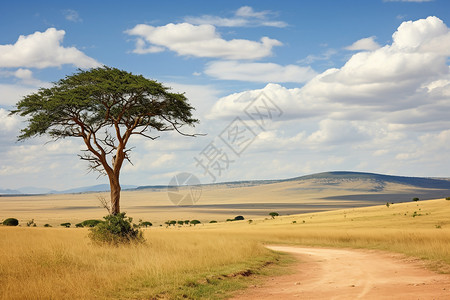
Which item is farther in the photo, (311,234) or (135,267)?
(311,234)

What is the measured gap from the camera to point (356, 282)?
551 inches

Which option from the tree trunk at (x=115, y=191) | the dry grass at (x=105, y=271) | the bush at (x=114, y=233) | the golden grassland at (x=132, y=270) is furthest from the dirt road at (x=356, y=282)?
the tree trunk at (x=115, y=191)

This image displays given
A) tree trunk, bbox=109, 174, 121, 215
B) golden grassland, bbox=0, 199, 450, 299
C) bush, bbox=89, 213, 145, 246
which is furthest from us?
tree trunk, bbox=109, 174, 121, 215

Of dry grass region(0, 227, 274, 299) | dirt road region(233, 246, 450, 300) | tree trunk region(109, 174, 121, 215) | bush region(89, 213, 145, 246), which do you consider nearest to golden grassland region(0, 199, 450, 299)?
dry grass region(0, 227, 274, 299)

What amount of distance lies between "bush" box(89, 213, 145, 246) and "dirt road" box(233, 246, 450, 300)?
9.08 metres

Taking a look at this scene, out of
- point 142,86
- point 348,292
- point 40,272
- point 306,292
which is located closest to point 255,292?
point 306,292

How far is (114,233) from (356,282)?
13.7 metres

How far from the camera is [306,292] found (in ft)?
40.8

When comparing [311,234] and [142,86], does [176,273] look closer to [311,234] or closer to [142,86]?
[142,86]

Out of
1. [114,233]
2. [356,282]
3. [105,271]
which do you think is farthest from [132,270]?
[114,233]

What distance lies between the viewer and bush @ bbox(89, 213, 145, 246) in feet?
76.4

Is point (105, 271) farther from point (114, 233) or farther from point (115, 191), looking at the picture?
point (115, 191)

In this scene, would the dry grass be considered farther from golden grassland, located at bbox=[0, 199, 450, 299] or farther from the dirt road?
the dirt road

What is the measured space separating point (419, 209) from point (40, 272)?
168 feet
